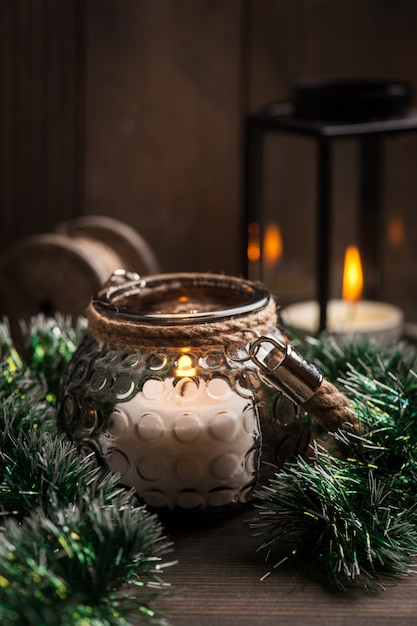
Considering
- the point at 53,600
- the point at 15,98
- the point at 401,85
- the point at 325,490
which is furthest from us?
A: the point at 15,98

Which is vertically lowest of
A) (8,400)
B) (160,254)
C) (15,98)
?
(160,254)

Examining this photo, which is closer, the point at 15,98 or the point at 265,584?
the point at 265,584

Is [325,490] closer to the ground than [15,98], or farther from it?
closer to the ground

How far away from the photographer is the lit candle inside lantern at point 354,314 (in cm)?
100

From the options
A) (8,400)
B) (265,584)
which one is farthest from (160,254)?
(265,584)

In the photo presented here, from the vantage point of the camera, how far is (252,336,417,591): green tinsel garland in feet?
1.63

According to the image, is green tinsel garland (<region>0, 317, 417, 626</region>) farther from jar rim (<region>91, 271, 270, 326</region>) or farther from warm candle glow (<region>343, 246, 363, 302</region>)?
warm candle glow (<region>343, 246, 363, 302</region>)

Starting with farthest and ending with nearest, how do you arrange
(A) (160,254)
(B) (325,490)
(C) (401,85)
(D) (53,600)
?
(A) (160,254), (C) (401,85), (B) (325,490), (D) (53,600)

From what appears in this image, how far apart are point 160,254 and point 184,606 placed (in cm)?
107

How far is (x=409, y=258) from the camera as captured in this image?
4.78 ft

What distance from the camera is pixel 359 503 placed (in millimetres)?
519

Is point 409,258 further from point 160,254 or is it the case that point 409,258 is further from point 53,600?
point 53,600

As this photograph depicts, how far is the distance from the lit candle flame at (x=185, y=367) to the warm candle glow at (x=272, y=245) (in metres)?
0.82

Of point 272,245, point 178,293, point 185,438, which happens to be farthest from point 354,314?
point 185,438
